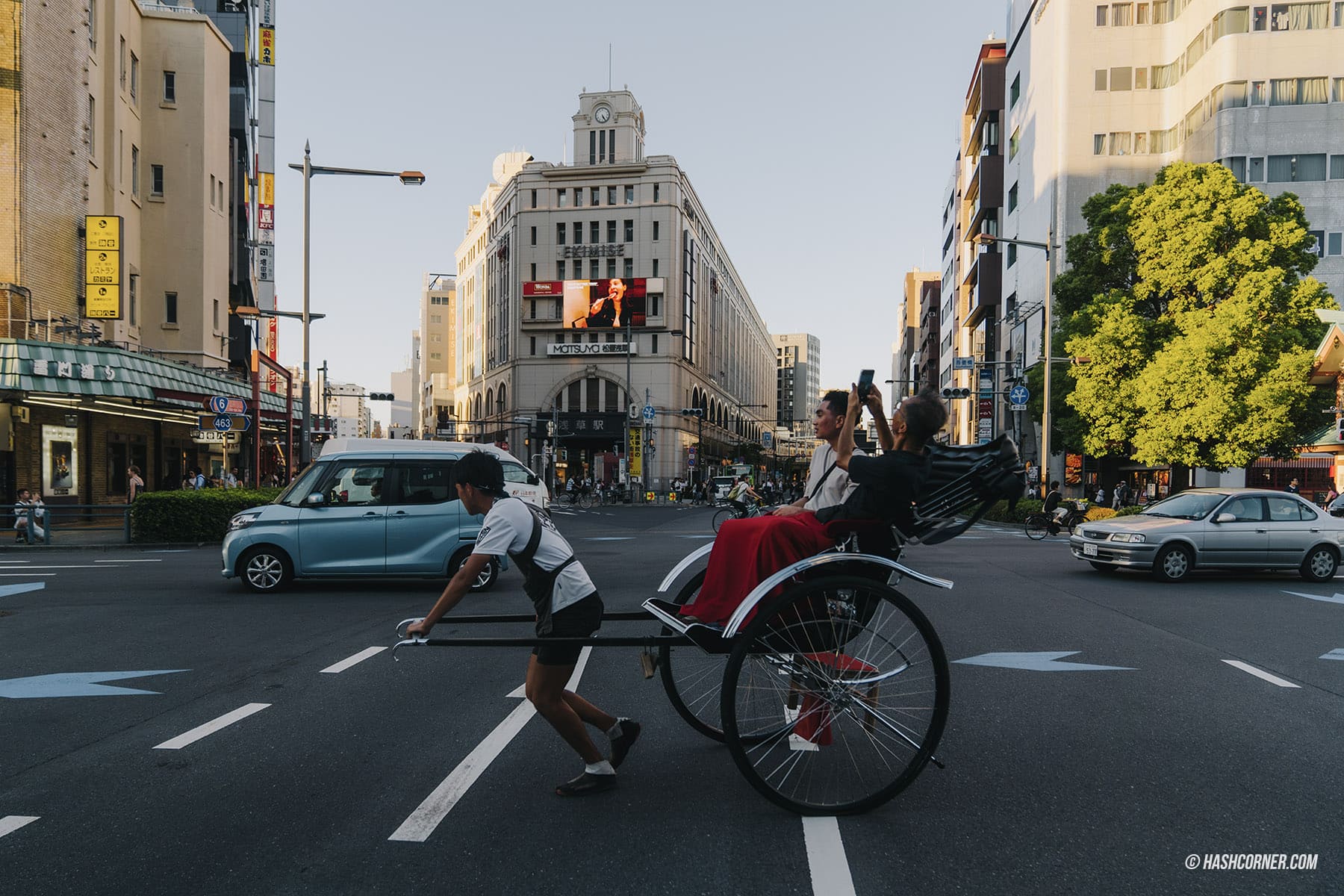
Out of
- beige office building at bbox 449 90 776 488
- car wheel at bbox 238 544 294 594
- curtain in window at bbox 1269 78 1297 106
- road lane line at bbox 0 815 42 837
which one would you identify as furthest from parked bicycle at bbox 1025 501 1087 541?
beige office building at bbox 449 90 776 488

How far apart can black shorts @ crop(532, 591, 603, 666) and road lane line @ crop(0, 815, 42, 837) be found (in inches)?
90.2

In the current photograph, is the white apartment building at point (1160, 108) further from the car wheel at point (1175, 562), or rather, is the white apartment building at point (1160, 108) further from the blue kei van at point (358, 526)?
the blue kei van at point (358, 526)

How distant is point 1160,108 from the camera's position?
41.8 metres

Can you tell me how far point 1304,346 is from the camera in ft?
85.1

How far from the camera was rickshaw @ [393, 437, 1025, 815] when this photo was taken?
398 centimetres

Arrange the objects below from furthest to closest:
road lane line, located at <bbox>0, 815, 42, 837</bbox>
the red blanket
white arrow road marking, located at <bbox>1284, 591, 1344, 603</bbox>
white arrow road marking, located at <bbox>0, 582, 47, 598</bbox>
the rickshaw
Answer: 1. white arrow road marking, located at <bbox>0, 582, 47, 598</bbox>
2. white arrow road marking, located at <bbox>1284, 591, 1344, 603</bbox>
3. the red blanket
4. the rickshaw
5. road lane line, located at <bbox>0, 815, 42, 837</bbox>

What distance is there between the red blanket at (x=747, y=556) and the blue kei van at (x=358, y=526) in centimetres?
782

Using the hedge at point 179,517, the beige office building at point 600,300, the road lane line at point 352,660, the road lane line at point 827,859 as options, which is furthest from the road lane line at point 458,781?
the beige office building at point 600,300

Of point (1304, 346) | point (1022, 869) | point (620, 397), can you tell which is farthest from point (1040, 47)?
point (1022, 869)

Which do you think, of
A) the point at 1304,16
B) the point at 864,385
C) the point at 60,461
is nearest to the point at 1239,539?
the point at 864,385

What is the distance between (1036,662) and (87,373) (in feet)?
78.2

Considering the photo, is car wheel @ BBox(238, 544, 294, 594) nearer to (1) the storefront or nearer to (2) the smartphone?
(2) the smartphone

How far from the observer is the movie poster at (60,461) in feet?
82.2

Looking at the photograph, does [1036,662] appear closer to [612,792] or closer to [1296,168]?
[612,792]
